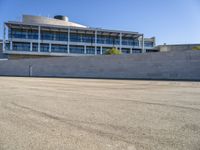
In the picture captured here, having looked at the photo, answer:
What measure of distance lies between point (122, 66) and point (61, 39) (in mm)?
47380

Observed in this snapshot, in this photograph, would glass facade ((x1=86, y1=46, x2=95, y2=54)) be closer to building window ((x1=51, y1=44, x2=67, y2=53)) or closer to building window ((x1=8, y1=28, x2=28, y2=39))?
building window ((x1=51, y1=44, x2=67, y2=53))

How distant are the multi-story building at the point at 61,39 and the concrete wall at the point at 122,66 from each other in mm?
28919

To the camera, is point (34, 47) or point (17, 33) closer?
point (34, 47)

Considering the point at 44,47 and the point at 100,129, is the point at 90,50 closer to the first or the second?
the point at 44,47

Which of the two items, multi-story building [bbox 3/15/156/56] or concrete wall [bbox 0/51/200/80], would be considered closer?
concrete wall [bbox 0/51/200/80]

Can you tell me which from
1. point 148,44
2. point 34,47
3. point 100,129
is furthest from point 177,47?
point 100,129

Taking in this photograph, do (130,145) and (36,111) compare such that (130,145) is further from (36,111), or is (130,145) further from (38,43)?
(38,43)

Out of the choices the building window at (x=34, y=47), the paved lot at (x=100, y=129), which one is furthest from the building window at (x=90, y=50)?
the paved lot at (x=100, y=129)

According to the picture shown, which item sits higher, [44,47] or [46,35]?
[46,35]

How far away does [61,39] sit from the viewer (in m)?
70.0

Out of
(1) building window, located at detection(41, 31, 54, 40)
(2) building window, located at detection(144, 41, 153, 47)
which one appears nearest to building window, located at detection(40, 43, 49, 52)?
(1) building window, located at detection(41, 31, 54, 40)

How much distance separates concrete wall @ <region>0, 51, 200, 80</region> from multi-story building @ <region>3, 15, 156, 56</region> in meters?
28.9

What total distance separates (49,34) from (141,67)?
5270 centimetres

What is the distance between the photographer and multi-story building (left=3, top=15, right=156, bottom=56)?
65.8 m
